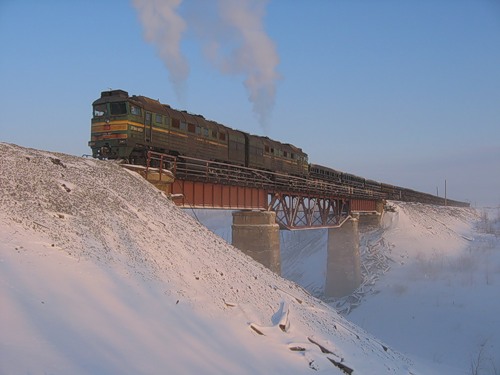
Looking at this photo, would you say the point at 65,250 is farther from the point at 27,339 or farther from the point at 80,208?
the point at 27,339

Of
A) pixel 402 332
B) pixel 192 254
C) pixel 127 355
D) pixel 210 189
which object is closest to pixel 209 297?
pixel 192 254

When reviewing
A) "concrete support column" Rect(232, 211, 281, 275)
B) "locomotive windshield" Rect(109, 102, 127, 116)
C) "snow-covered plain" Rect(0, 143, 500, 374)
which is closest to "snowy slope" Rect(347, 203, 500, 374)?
"snow-covered plain" Rect(0, 143, 500, 374)

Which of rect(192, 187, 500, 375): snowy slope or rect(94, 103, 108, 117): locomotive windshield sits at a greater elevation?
rect(94, 103, 108, 117): locomotive windshield

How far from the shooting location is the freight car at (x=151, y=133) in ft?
65.4

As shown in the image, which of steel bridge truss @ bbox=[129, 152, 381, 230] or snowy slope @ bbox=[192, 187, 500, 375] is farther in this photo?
snowy slope @ bbox=[192, 187, 500, 375]

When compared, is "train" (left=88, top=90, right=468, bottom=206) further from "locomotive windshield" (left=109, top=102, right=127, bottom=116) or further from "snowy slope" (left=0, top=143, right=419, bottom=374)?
"snowy slope" (left=0, top=143, right=419, bottom=374)

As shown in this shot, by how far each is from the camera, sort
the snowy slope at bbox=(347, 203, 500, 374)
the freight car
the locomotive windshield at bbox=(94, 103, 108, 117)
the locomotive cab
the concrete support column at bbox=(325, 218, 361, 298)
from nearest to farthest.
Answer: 1. the locomotive cab
2. the freight car
3. the locomotive windshield at bbox=(94, 103, 108, 117)
4. the snowy slope at bbox=(347, 203, 500, 374)
5. the concrete support column at bbox=(325, 218, 361, 298)

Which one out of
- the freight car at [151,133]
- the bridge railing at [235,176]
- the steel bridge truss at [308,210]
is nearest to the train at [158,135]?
the freight car at [151,133]

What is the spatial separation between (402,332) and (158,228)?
19588 millimetres

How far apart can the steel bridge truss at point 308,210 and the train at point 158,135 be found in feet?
13.1

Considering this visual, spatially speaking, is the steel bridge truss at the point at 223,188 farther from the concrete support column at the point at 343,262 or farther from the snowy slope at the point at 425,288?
the snowy slope at the point at 425,288

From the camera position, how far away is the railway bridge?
746 inches

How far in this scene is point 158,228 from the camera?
12.7m

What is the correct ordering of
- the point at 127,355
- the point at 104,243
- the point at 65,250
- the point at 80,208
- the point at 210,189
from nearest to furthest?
the point at 127,355
the point at 65,250
the point at 104,243
the point at 80,208
the point at 210,189
